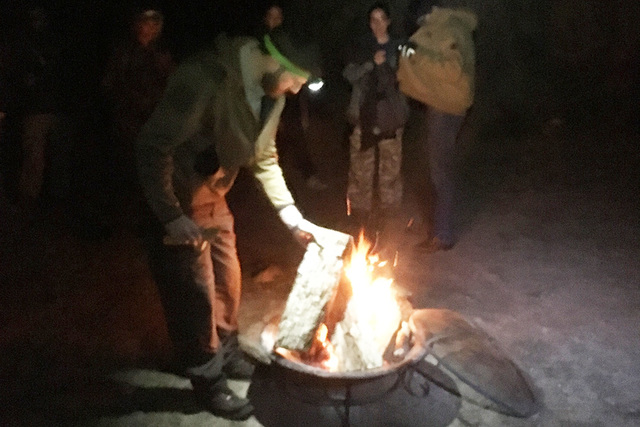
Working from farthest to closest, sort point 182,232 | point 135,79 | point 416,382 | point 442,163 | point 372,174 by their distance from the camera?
point 372,174, point 442,163, point 135,79, point 416,382, point 182,232

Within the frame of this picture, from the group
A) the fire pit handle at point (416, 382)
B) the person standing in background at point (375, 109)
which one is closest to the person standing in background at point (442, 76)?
the person standing in background at point (375, 109)

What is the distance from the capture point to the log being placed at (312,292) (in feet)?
10.7

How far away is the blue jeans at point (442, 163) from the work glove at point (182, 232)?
9.14 ft

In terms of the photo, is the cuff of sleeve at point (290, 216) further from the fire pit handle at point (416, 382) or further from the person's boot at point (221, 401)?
the fire pit handle at point (416, 382)

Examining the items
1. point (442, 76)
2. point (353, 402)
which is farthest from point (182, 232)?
point (442, 76)

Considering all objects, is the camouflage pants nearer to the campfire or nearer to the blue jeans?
the blue jeans

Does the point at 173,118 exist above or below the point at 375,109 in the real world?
above

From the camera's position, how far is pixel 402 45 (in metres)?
5.11

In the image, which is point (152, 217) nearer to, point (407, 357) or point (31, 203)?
point (407, 357)

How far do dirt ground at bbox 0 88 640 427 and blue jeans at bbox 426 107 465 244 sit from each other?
0.27 metres

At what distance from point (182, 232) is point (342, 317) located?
1081mm

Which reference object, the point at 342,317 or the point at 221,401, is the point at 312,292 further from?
the point at 221,401

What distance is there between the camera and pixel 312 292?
3.30 meters

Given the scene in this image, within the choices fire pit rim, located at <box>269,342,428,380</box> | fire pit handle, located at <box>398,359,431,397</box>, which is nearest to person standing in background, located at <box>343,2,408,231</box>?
fire pit handle, located at <box>398,359,431,397</box>
